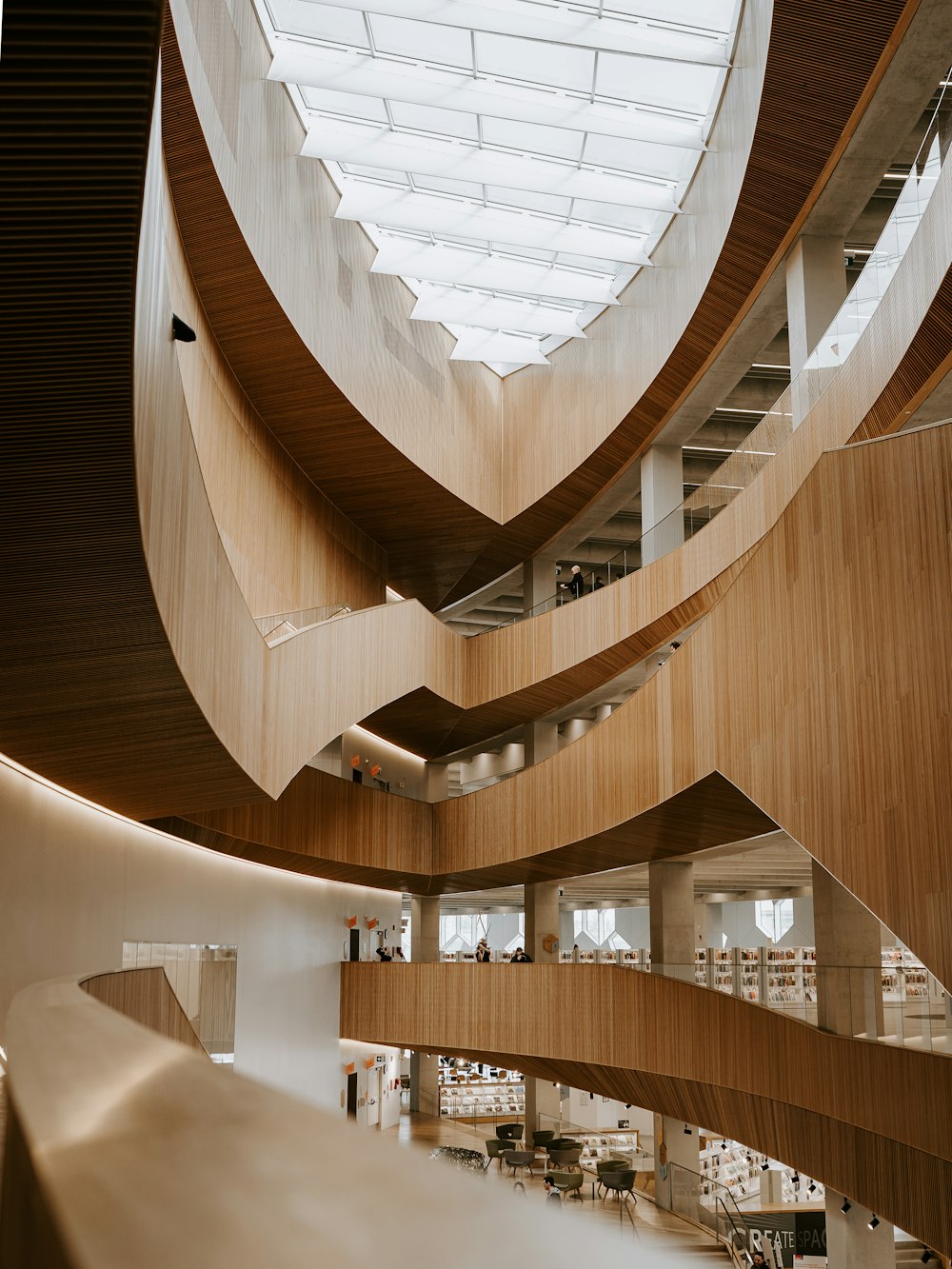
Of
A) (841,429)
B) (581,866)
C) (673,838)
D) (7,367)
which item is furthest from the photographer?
(581,866)

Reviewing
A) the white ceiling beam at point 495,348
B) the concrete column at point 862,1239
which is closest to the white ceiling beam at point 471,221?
the white ceiling beam at point 495,348

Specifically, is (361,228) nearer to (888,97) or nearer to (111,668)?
(888,97)

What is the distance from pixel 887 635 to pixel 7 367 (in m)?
Result: 6.30

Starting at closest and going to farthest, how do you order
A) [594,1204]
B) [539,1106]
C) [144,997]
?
[144,997]
[594,1204]
[539,1106]

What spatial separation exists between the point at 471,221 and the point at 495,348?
4829 millimetres

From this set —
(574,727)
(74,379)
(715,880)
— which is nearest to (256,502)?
(574,727)

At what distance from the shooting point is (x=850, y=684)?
910cm

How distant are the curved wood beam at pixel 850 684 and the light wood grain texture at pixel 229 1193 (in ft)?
24.8

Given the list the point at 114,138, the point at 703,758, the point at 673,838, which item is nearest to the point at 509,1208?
the point at 114,138

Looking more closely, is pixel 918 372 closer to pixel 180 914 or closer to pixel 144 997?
pixel 144 997

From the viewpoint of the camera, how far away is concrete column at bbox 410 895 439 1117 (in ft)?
88.8

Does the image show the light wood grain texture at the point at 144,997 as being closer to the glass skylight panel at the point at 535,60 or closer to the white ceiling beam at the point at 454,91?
the white ceiling beam at the point at 454,91

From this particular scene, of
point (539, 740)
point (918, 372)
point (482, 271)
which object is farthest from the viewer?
point (539, 740)

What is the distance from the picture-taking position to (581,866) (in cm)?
2325
